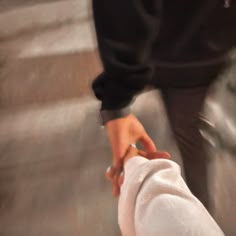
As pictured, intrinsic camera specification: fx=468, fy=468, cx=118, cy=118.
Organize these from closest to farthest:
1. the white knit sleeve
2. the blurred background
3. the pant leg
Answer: the white knit sleeve
the pant leg
the blurred background

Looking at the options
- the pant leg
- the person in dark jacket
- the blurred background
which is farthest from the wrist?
the blurred background

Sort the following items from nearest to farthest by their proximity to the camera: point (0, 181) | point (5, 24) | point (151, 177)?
point (151, 177) → point (0, 181) → point (5, 24)

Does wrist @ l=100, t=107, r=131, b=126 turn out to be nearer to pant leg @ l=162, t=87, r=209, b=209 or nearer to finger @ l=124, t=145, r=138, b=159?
finger @ l=124, t=145, r=138, b=159

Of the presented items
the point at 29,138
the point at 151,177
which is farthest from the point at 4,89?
the point at 151,177

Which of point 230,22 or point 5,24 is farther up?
point 230,22

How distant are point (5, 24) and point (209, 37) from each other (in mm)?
1256

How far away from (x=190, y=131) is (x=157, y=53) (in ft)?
0.74

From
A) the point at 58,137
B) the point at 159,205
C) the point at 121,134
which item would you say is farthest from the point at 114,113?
the point at 58,137

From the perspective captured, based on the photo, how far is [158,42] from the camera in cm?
72

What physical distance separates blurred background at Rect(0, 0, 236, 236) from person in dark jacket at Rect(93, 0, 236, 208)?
11.0 inches

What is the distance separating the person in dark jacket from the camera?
61 centimetres

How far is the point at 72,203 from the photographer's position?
1.17 meters

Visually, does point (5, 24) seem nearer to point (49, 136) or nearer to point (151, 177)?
point (49, 136)

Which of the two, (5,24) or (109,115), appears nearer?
(109,115)
